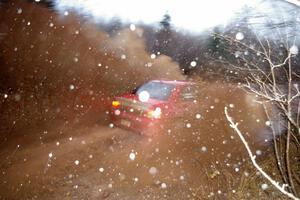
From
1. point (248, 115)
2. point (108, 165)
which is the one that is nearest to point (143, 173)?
point (108, 165)

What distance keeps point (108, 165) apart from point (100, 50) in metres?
8.54

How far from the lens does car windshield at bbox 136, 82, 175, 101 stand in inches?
285

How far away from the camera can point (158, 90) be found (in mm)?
7523

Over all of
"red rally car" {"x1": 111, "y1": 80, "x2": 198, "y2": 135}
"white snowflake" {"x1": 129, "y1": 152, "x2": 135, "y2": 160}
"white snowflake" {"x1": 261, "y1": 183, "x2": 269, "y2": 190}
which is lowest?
"white snowflake" {"x1": 129, "y1": 152, "x2": 135, "y2": 160}

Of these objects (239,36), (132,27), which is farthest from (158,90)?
(132,27)

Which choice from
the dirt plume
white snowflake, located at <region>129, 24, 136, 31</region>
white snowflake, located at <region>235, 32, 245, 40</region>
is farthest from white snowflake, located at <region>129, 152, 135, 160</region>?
white snowflake, located at <region>129, 24, 136, 31</region>

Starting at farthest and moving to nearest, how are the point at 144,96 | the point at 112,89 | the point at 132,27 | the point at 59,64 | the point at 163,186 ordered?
the point at 132,27
the point at 112,89
the point at 59,64
the point at 144,96
the point at 163,186

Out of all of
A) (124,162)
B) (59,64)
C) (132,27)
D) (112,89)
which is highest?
(124,162)

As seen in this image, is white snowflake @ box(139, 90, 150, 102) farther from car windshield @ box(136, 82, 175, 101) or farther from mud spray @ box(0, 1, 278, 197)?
mud spray @ box(0, 1, 278, 197)

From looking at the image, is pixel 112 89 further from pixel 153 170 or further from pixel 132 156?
pixel 153 170

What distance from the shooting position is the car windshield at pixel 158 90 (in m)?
7.25

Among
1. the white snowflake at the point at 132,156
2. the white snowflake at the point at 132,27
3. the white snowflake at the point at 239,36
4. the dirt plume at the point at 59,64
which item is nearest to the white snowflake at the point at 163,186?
the white snowflake at the point at 132,156

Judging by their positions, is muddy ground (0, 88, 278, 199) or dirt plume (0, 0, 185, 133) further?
dirt plume (0, 0, 185, 133)

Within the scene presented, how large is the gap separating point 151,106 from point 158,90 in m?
0.89
